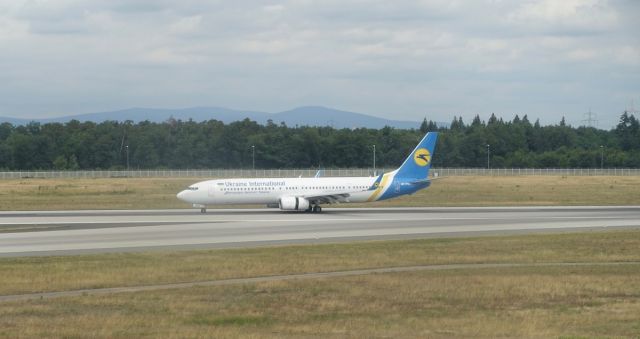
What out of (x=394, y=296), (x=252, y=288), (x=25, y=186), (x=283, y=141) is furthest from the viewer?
(x=283, y=141)

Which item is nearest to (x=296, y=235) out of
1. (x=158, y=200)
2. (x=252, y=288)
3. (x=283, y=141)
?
(x=252, y=288)

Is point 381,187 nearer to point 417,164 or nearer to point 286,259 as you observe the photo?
point 417,164

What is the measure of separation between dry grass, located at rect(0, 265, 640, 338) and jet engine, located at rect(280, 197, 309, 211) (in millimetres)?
30885

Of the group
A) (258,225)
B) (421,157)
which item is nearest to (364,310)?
(258,225)

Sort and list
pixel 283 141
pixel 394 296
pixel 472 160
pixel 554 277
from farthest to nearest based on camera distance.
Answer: pixel 472 160
pixel 283 141
pixel 554 277
pixel 394 296

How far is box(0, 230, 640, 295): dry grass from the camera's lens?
95.3 feet

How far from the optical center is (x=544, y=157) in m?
167

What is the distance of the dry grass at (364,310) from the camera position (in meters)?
20.2

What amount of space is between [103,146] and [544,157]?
85.0 m

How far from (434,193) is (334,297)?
6259 cm

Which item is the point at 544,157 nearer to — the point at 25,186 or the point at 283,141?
the point at 283,141

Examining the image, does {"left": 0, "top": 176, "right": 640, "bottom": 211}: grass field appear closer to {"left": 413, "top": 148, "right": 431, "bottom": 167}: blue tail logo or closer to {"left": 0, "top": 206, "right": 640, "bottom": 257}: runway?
{"left": 413, "top": 148, "right": 431, "bottom": 167}: blue tail logo

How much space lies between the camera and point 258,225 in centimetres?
4969

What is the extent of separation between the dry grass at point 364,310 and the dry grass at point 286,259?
3.10 meters
